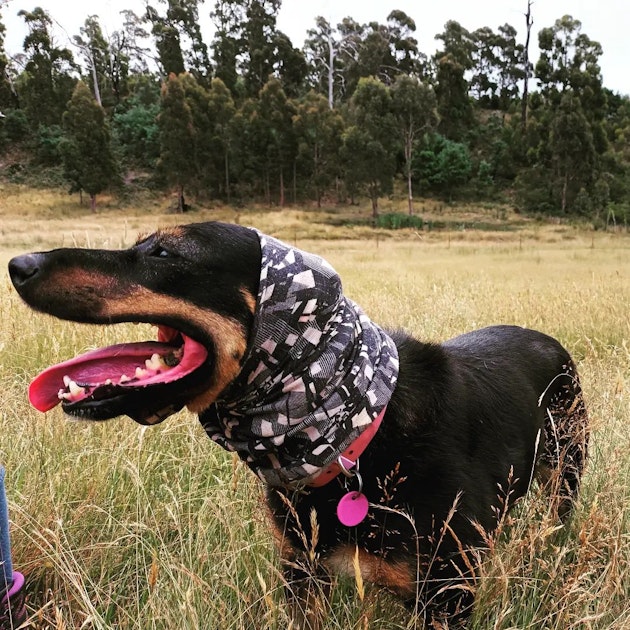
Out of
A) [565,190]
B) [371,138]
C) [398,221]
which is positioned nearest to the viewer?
[398,221]

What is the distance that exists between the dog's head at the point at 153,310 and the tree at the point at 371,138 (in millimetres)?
36853

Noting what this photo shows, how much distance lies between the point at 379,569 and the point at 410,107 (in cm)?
4035

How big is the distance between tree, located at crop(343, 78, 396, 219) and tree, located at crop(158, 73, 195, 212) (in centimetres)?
1207

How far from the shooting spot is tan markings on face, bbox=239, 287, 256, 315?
5.27 feet

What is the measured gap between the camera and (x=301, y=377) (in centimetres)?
156

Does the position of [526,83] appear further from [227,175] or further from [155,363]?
[155,363]

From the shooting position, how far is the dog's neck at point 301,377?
1.55 metres


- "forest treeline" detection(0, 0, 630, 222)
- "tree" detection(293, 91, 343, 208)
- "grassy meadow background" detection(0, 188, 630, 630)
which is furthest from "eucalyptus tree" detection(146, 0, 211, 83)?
"grassy meadow background" detection(0, 188, 630, 630)

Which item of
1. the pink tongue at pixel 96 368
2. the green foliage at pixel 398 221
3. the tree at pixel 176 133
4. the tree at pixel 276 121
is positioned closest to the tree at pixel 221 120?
the tree at pixel 176 133

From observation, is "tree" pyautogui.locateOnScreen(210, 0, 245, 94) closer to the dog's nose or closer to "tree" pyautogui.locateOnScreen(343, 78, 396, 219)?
"tree" pyautogui.locateOnScreen(343, 78, 396, 219)

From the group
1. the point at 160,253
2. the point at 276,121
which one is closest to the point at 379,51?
the point at 276,121

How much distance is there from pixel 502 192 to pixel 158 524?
4922cm

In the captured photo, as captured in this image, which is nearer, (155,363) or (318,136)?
(155,363)

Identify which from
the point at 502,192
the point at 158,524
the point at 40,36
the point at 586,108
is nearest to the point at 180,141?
the point at 40,36
